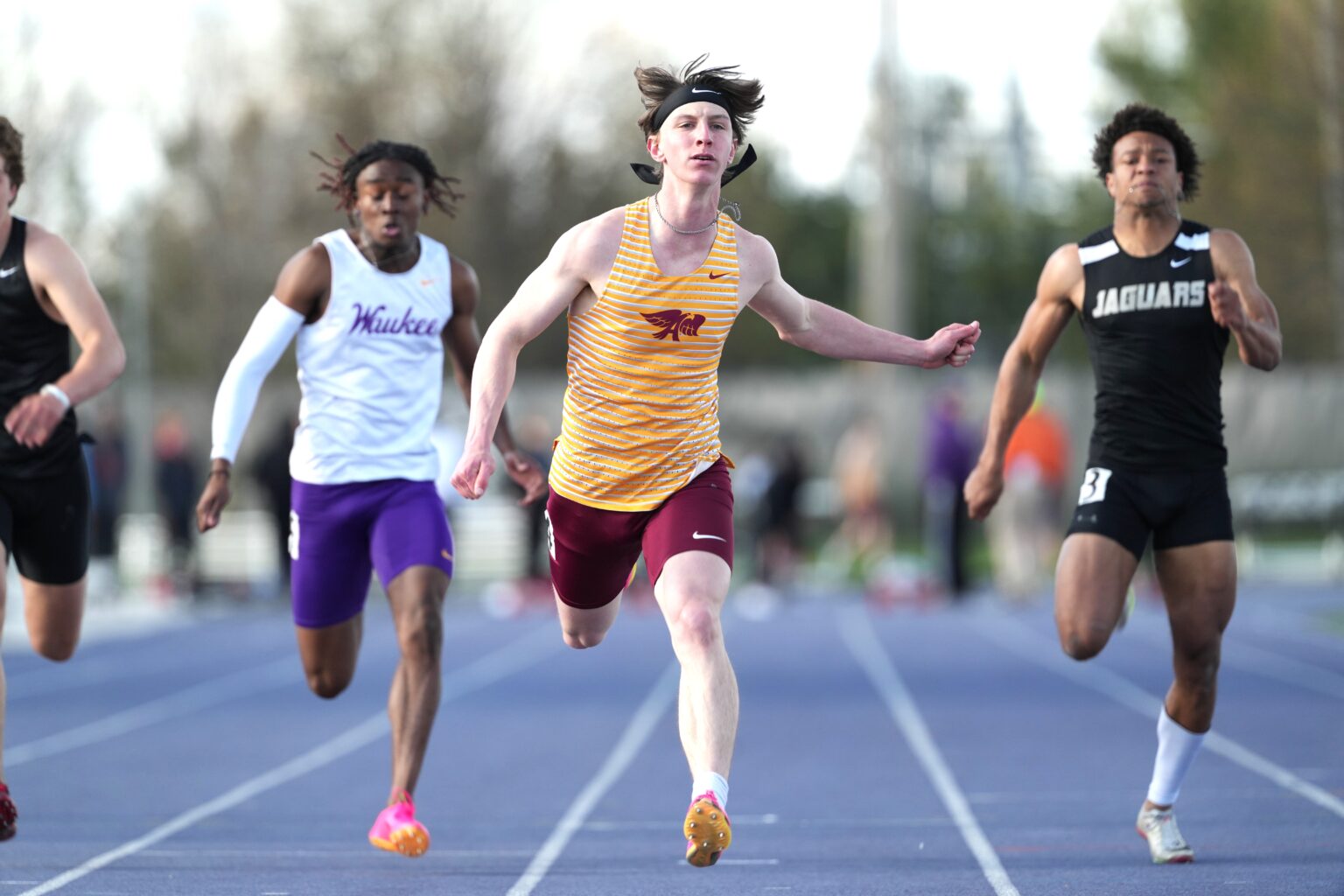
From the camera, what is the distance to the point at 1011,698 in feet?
43.4

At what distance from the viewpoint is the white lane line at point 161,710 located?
1114 centimetres

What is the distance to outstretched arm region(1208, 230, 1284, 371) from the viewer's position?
20.6ft

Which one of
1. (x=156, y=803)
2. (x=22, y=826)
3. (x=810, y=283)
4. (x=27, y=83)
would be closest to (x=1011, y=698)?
(x=156, y=803)

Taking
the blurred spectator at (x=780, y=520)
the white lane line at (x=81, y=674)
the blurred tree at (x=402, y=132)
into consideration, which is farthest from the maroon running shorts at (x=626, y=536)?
the blurred tree at (x=402, y=132)

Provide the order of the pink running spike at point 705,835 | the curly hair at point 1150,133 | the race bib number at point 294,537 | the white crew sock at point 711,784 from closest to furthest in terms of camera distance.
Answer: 1. the pink running spike at point 705,835
2. the white crew sock at point 711,784
3. the curly hair at point 1150,133
4. the race bib number at point 294,537

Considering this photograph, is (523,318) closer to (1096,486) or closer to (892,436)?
(1096,486)

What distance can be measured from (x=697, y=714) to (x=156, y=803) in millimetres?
4036

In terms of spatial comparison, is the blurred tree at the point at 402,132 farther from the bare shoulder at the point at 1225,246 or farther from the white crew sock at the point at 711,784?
the white crew sock at the point at 711,784

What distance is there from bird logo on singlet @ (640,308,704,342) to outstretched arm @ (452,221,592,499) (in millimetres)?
245

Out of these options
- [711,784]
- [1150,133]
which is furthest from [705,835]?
[1150,133]

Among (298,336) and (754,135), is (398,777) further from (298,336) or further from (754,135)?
(754,135)

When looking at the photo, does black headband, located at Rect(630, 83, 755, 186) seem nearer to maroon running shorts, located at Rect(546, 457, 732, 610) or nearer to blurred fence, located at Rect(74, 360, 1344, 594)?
maroon running shorts, located at Rect(546, 457, 732, 610)

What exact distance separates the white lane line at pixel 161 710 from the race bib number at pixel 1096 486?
628 centimetres

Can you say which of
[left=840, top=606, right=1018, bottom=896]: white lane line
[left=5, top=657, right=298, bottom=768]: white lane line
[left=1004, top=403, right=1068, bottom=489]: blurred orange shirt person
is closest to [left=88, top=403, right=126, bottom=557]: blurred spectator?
[left=5, top=657, right=298, bottom=768]: white lane line
